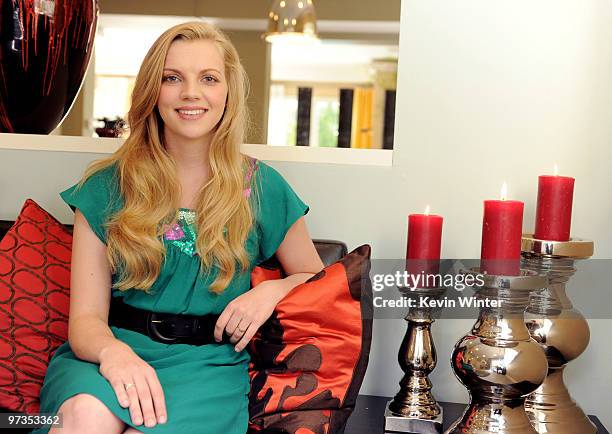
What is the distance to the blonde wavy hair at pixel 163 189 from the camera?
149cm

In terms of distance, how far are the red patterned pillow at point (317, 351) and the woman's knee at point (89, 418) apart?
0.83ft

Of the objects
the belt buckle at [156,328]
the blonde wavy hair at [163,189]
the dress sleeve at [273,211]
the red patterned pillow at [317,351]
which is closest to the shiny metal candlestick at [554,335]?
the red patterned pillow at [317,351]

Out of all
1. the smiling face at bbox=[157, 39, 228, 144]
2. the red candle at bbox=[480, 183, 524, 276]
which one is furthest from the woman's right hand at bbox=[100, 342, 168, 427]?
the red candle at bbox=[480, 183, 524, 276]

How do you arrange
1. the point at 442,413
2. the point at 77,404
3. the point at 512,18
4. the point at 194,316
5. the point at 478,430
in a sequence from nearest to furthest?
the point at 77,404
the point at 478,430
the point at 194,316
the point at 442,413
the point at 512,18

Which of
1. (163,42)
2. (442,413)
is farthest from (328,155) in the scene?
(442,413)

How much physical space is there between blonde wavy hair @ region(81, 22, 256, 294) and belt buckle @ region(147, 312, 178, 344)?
0.18ft

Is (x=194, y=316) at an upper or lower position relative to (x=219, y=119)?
lower

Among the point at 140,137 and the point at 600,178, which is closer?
the point at 140,137

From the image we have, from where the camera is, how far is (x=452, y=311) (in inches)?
72.1

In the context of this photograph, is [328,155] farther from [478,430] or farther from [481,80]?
[478,430]

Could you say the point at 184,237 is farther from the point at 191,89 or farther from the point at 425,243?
the point at 425,243

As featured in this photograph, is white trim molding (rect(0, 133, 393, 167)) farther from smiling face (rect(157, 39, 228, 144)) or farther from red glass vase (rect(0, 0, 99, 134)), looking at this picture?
smiling face (rect(157, 39, 228, 144))

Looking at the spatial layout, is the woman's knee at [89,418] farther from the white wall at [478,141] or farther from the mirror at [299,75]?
the mirror at [299,75]

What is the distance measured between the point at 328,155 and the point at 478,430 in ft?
2.35
